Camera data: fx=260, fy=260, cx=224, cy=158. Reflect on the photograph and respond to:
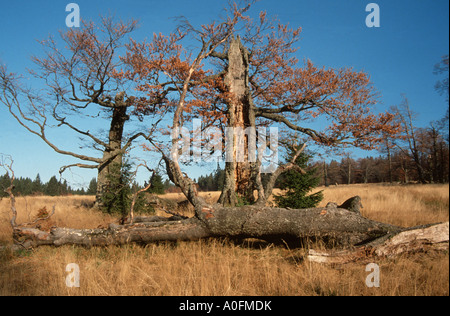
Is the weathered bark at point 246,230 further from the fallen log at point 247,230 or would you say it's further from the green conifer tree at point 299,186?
the green conifer tree at point 299,186

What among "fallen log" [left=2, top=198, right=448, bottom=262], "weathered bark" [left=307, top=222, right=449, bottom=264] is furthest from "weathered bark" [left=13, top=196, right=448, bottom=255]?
"weathered bark" [left=307, top=222, right=449, bottom=264]

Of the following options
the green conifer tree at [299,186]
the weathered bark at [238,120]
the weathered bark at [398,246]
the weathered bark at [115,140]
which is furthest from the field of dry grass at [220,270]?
the weathered bark at [115,140]

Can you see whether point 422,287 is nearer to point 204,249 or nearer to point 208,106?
point 204,249

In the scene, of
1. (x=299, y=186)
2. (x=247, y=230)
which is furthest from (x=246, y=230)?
(x=299, y=186)

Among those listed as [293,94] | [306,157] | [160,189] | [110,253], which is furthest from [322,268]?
[160,189]

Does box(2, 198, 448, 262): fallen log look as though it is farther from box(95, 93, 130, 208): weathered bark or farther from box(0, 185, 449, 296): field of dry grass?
box(95, 93, 130, 208): weathered bark

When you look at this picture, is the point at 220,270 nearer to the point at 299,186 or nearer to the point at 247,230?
the point at 247,230

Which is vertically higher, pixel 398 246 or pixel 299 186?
pixel 299 186

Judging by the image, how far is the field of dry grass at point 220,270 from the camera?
328 centimetres

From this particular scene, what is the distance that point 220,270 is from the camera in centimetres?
422

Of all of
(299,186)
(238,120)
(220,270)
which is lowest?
(220,270)

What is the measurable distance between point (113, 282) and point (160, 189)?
60.5ft

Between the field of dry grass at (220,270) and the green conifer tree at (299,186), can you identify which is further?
the green conifer tree at (299,186)
